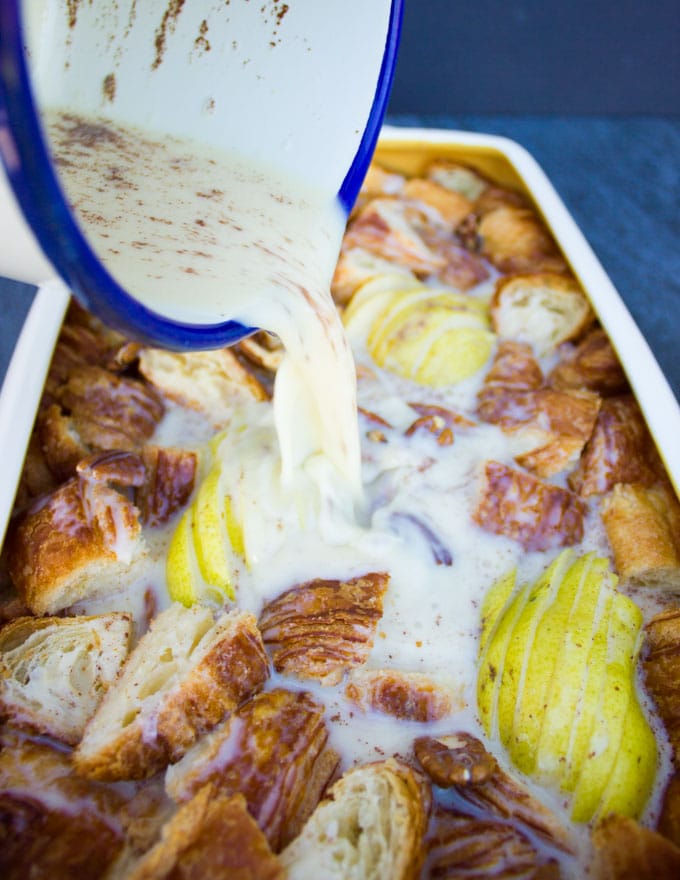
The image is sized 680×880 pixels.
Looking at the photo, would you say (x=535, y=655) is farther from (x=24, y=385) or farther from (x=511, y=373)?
(x=24, y=385)

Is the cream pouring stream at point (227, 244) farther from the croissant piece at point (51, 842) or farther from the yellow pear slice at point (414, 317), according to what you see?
the croissant piece at point (51, 842)

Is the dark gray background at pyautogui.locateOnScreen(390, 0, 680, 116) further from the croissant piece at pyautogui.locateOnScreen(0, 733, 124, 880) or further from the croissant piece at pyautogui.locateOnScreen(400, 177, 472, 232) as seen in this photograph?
the croissant piece at pyautogui.locateOnScreen(0, 733, 124, 880)

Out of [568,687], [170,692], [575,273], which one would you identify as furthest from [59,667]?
[575,273]

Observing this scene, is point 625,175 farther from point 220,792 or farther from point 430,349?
point 220,792

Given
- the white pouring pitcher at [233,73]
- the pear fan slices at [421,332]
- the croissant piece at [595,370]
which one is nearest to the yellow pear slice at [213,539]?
the white pouring pitcher at [233,73]

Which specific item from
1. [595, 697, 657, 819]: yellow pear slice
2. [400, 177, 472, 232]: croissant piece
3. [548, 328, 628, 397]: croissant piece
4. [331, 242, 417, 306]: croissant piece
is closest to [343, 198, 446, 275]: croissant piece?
[331, 242, 417, 306]: croissant piece

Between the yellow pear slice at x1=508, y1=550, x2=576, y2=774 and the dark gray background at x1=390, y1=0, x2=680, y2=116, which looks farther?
the dark gray background at x1=390, y1=0, x2=680, y2=116
